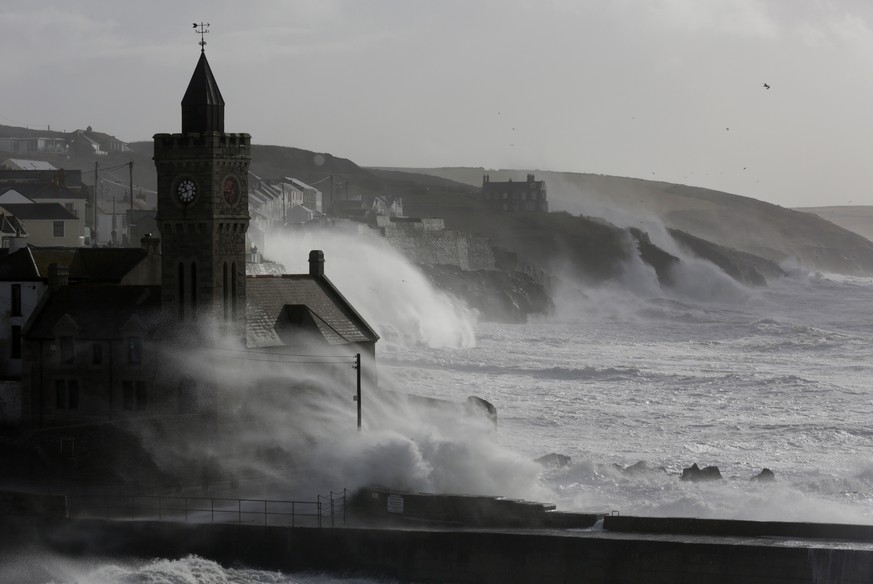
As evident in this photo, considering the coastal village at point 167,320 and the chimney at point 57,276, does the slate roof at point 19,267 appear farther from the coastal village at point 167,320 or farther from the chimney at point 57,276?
the chimney at point 57,276

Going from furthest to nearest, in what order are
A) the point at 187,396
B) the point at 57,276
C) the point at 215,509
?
the point at 57,276 → the point at 187,396 → the point at 215,509

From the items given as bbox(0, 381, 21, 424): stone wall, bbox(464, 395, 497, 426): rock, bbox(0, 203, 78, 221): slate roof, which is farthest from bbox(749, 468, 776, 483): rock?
bbox(0, 203, 78, 221): slate roof

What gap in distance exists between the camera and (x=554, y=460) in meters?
42.8

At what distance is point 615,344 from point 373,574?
60.3m

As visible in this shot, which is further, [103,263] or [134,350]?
[103,263]

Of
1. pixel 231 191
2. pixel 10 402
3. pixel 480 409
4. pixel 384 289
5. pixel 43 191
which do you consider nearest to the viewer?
pixel 231 191

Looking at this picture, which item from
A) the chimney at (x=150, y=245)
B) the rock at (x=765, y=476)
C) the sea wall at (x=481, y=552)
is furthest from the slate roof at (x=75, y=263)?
the rock at (x=765, y=476)

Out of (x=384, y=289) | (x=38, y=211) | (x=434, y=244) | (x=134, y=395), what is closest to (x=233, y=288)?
(x=134, y=395)

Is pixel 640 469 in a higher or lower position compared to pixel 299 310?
lower

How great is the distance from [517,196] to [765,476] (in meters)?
153

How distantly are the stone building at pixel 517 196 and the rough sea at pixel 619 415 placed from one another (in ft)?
243

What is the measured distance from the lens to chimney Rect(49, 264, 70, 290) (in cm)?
4312

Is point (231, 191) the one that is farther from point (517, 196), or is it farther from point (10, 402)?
point (517, 196)

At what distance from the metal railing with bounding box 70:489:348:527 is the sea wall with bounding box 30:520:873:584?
2.82ft
